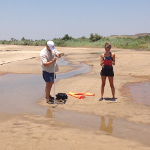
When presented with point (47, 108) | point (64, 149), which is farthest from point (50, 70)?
point (64, 149)

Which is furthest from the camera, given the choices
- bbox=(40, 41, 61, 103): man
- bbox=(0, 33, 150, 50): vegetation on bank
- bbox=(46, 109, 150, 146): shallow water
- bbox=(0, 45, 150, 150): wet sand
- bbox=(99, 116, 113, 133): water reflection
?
bbox=(0, 33, 150, 50): vegetation on bank

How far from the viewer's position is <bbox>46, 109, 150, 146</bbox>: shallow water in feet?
15.8

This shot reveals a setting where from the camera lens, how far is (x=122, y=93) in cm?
855

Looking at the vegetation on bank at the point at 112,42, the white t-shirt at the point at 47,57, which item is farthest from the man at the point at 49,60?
the vegetation on bank at the point at 112,42

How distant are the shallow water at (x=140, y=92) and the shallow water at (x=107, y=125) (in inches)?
80.9

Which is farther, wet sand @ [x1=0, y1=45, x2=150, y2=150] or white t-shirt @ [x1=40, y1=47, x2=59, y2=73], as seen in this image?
white t-shirt @ [x1=40, y1=47, x2=59, y2=73]

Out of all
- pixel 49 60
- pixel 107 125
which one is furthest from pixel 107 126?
pixel 49 60

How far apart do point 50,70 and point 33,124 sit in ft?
7.01

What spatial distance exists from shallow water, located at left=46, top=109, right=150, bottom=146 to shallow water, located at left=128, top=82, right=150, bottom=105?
80.9 inches

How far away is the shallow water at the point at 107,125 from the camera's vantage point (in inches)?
189

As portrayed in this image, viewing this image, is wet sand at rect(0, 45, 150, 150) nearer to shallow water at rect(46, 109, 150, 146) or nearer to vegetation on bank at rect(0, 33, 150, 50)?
shallow water at rect(46, 109, 150, 146)

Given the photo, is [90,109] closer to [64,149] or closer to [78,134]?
[78,134]

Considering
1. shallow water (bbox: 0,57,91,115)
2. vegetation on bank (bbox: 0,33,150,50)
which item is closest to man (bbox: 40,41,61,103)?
shallow water (bbox: 0,57,91,115)

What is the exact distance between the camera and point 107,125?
5.45 m
